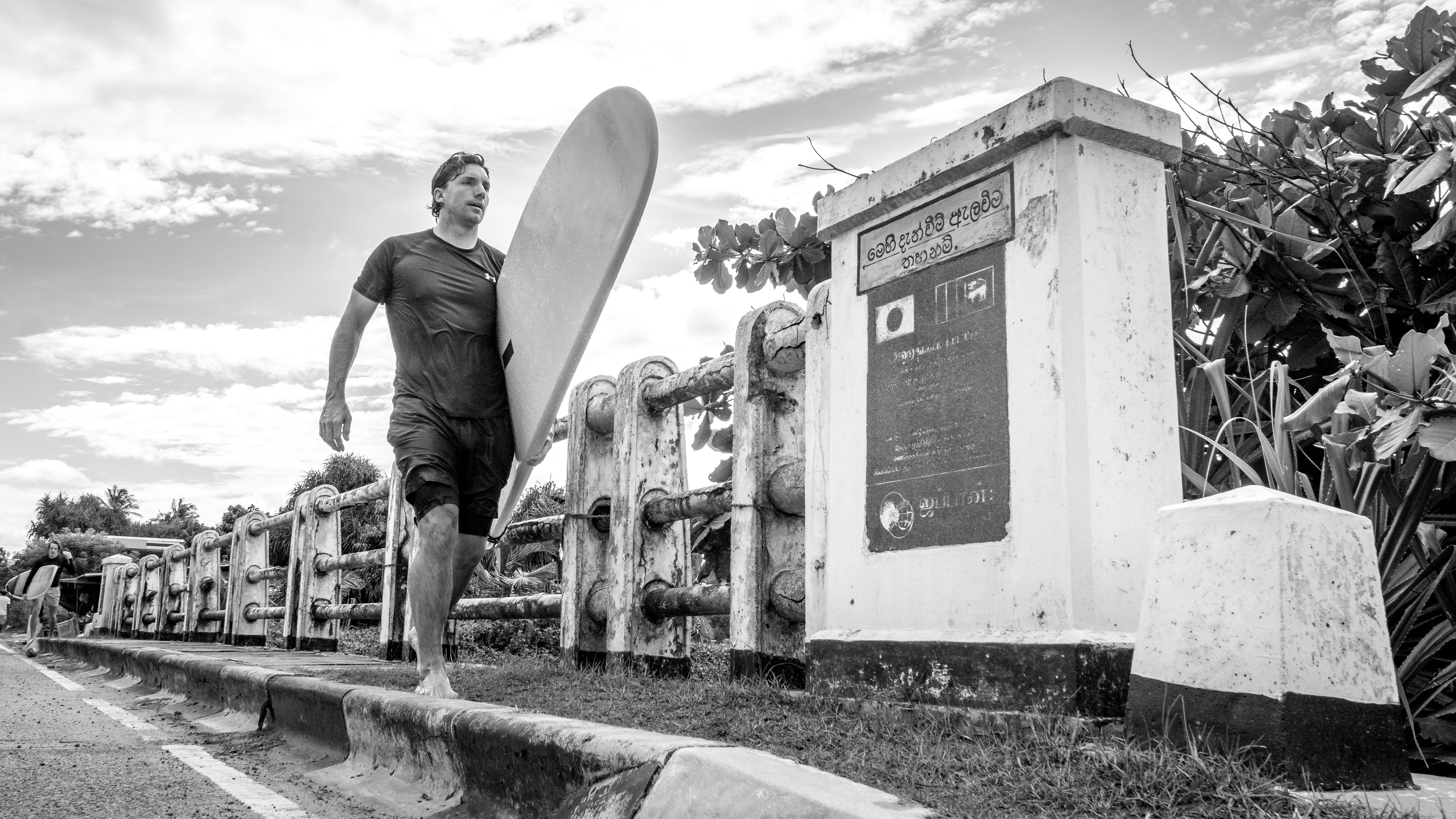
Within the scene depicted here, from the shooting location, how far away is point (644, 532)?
457cm

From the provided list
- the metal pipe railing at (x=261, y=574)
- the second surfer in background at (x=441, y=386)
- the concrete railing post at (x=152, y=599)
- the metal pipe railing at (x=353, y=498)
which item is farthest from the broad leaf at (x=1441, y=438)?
the concrete railing post at (x=152, y=599)

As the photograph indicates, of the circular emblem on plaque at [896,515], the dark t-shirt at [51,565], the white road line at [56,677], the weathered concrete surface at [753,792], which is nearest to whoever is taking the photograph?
the weathered concrete surface at [753,792]

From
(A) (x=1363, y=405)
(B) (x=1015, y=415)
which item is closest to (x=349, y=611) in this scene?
(B) (x=1015, y=415)

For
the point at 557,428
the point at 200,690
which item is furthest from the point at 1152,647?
the point at 200,690

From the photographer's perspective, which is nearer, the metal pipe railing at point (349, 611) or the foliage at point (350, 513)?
the metal pipe railing at point (349, 611)

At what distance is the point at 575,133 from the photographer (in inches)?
172

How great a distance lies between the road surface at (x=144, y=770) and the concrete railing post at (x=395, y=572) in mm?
1158

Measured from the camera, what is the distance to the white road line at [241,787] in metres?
2.98

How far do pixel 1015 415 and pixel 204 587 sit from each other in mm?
11996

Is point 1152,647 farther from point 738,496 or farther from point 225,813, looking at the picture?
point 225,813

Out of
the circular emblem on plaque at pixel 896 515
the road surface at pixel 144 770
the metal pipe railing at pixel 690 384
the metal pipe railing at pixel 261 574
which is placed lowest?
the road surface at pixel 144 770

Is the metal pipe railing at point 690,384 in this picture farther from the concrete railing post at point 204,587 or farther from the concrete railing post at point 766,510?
the concrete railing post at point 204,587

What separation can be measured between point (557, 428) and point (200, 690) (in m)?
2.46

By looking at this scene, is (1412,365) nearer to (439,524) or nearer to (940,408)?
(940,408)
